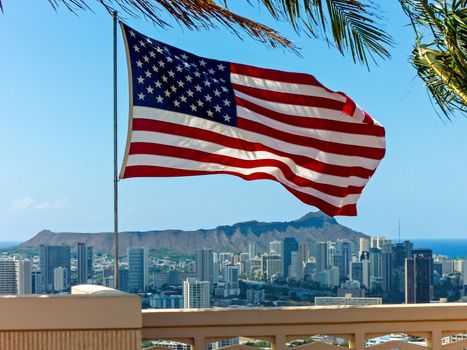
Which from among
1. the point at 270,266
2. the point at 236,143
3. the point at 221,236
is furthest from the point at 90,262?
the point at 236,143

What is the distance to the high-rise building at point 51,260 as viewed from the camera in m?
8.42

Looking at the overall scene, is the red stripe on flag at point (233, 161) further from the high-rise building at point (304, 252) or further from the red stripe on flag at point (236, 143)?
the high-rise building at point (304, 252)

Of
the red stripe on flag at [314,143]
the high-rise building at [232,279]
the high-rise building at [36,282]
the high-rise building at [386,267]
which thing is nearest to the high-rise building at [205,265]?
the high-rise building at [232,279]

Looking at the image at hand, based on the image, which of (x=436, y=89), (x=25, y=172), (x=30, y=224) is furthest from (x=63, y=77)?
(x=436, y=89)

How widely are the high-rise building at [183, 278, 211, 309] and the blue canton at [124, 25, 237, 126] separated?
174 centimetres

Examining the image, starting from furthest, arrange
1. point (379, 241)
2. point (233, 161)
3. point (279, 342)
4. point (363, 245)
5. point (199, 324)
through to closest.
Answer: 1. point (379, 241)
2. point (363, 245)
3. point (233, 161)
4. point (279, 342)
5. point (199, 324)

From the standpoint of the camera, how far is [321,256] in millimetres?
10570

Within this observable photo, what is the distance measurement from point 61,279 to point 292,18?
141 inches

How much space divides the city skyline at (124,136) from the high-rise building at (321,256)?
1.67ft

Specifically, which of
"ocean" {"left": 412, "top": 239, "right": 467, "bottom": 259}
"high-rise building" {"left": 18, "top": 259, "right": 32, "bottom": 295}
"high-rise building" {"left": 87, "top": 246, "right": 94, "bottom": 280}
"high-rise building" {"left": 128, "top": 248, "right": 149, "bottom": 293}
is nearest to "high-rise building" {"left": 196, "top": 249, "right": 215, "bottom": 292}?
"high-rise building" {"left": 128, "top": 248, "right": 149, "bottom": 293}

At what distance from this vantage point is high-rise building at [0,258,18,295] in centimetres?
784

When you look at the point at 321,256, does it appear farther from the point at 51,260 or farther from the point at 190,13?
the point at 190,13

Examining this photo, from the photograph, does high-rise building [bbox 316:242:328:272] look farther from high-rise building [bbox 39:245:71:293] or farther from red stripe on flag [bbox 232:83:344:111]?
red stripe on flag [bbox 232:83:344:111]

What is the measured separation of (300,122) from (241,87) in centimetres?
57
